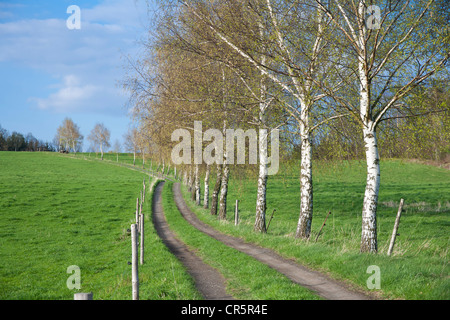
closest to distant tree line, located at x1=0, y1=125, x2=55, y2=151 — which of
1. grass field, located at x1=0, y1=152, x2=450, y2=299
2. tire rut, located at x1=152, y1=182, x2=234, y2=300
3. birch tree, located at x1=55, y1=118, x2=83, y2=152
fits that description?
birch tree, located at x1=55, y1=118, x2=83, y2=152

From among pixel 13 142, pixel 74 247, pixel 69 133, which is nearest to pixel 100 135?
pixel 69 133

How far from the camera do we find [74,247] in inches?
872

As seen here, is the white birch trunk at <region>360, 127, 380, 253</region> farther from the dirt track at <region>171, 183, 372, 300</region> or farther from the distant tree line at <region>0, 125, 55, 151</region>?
the distant tree line at <region>0, 125, 55, 151</region>

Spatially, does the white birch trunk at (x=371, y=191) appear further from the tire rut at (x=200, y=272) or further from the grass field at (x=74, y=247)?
the grass field at (x=74, y=247)

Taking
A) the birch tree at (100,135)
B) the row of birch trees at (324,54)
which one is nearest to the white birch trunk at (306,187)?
the row of birch trees at (324,54)

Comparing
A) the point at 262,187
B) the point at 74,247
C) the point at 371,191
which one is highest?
the point at 371,191

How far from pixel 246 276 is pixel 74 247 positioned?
15734 millimetres

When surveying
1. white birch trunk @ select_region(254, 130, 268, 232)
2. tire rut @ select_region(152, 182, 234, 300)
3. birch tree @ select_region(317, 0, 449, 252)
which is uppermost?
birch tree @ select_region(317, 0, 449, 252)

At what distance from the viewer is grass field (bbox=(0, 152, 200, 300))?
1120cm

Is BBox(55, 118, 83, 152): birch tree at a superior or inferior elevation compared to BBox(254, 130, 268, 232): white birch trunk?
superior

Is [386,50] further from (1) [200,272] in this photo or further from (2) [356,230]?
(2) [356,230]

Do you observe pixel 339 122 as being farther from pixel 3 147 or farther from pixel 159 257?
pixel 3 147

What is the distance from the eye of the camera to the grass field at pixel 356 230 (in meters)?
8.84

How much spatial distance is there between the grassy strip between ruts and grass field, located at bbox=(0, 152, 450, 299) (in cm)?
3
